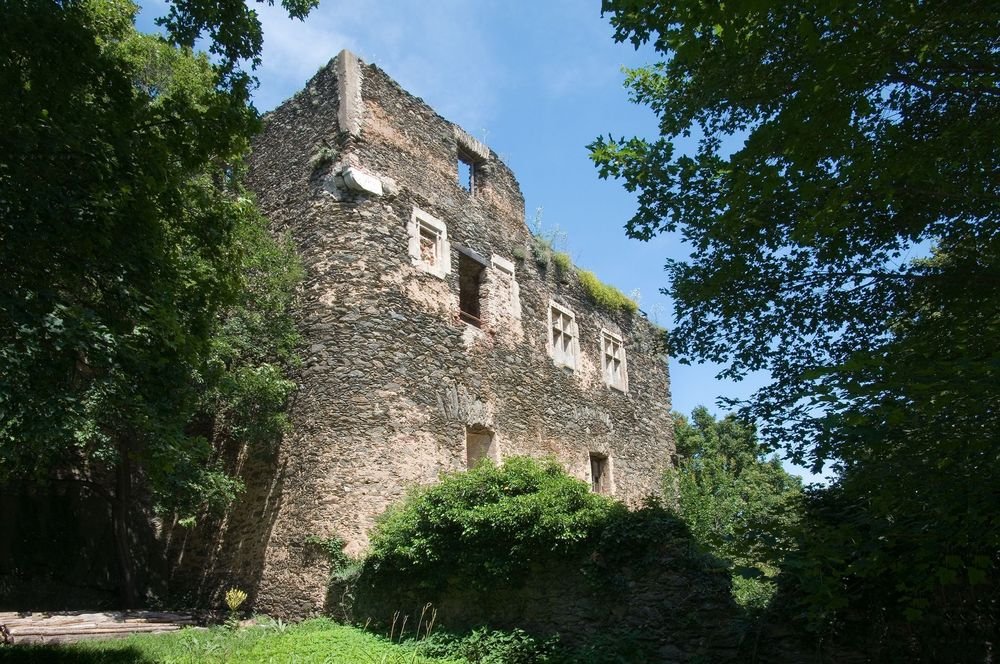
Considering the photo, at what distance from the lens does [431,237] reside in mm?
13469

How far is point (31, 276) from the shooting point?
6320mm

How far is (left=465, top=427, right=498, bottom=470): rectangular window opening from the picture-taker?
13258mm

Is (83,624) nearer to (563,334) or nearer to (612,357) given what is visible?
(563,334)

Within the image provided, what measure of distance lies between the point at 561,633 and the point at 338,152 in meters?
8.63

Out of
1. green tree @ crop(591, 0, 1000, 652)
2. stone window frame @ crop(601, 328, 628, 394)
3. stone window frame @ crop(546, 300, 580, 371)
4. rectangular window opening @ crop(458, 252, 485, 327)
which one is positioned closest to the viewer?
green tree @ crop(591, 0, 1000, 652)

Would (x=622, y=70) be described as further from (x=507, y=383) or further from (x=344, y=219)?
(x=507, y=383)

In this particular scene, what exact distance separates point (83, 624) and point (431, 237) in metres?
8.04

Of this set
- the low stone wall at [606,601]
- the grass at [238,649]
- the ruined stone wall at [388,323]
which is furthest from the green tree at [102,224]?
the low stone wall at [606,601]

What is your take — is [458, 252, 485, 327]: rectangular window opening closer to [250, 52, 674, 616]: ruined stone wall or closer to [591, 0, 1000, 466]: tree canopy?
[250, 52, 674, 616]: ruined stone wall

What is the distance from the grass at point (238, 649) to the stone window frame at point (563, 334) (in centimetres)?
807

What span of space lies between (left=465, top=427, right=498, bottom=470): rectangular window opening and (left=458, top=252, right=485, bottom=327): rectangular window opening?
2.08 metres

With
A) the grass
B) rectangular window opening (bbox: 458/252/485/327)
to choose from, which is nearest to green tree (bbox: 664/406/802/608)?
rectangular window opening (bbox: 458/252/485/327)

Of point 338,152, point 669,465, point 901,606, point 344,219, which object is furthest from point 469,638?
point 669,465

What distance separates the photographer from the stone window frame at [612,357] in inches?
707
